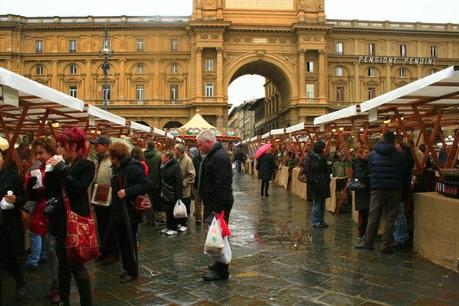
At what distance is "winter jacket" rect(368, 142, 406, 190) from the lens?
625 centimetres

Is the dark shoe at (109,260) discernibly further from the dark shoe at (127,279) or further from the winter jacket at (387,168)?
the winter jacket at (387,168)

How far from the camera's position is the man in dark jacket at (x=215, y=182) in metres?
4.96

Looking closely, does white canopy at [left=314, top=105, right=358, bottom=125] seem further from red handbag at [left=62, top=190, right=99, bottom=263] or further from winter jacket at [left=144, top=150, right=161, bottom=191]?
red handbag at [left=62, top=190, right=99, bottom=263]

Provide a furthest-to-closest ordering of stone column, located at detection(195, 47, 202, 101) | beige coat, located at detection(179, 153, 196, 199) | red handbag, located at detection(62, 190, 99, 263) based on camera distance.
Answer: stone column, located at detection(195, 47, 202, 101) → beige coat, located at detection(179, 153, 196, 199) → red handbag, located at detection(62, 190, 99, 263)

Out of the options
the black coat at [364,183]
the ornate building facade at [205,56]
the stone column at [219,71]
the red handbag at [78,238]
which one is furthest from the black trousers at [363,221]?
the stone column at [219,71]

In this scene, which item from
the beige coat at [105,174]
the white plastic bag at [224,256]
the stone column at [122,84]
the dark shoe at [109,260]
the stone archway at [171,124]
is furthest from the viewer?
the stone archway at [171,124]

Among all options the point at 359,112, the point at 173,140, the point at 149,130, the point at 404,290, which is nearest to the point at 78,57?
the point at 173,140

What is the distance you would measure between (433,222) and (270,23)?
47859mm

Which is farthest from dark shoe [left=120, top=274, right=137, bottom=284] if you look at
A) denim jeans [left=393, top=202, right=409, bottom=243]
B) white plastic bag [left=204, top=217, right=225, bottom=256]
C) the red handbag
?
denim jeans [left=393, top=202, right=409, bottom=243]

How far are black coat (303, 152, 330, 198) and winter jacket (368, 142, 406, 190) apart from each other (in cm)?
205

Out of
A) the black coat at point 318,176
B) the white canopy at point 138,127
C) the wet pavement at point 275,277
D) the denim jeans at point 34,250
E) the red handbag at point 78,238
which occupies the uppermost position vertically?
the white canopy at point 138,127

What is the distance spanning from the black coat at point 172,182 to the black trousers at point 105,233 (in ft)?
5.90

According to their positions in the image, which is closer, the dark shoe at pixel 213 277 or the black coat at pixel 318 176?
the dark shoe at pixel 213 277

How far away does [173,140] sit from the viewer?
21.8m
